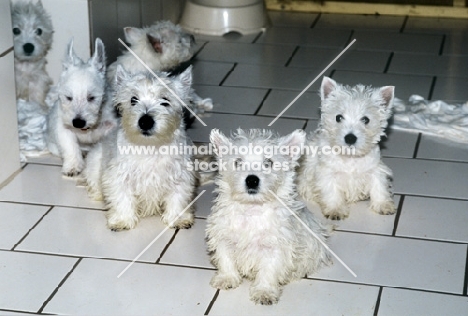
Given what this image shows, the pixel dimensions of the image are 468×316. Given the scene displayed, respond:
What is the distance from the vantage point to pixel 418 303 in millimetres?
2812

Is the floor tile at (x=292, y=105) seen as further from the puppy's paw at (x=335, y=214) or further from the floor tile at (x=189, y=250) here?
the floor tile at (x=189, y=250)

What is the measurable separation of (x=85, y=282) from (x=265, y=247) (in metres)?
0.65

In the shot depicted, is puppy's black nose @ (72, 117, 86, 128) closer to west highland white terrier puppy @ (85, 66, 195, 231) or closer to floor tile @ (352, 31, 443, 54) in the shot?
west highland white terrier puppy @ (85, 66, 195, 231)

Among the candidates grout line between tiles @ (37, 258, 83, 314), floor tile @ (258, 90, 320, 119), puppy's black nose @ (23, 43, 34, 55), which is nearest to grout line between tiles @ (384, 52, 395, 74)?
floor tile @ (258, 90, 320, 119)

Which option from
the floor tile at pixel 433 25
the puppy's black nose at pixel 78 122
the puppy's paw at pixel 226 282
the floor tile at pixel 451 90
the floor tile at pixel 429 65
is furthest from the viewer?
the floor tile at pixel 433 25

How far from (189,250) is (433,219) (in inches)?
39.3

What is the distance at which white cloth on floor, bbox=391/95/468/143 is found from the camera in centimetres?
420

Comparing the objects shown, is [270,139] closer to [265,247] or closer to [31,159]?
[265,247]

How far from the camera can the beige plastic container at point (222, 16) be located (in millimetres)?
5584

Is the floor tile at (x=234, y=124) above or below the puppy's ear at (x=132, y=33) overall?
Result: below

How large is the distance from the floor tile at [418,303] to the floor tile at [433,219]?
0.44 metres

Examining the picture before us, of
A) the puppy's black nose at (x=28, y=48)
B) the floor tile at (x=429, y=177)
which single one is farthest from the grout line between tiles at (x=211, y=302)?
the puppy's black nose at (x=28, y=48)

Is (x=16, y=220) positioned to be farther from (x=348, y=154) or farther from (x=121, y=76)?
(x=348, y=154)

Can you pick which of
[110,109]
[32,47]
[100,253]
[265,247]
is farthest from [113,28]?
[265,247]
